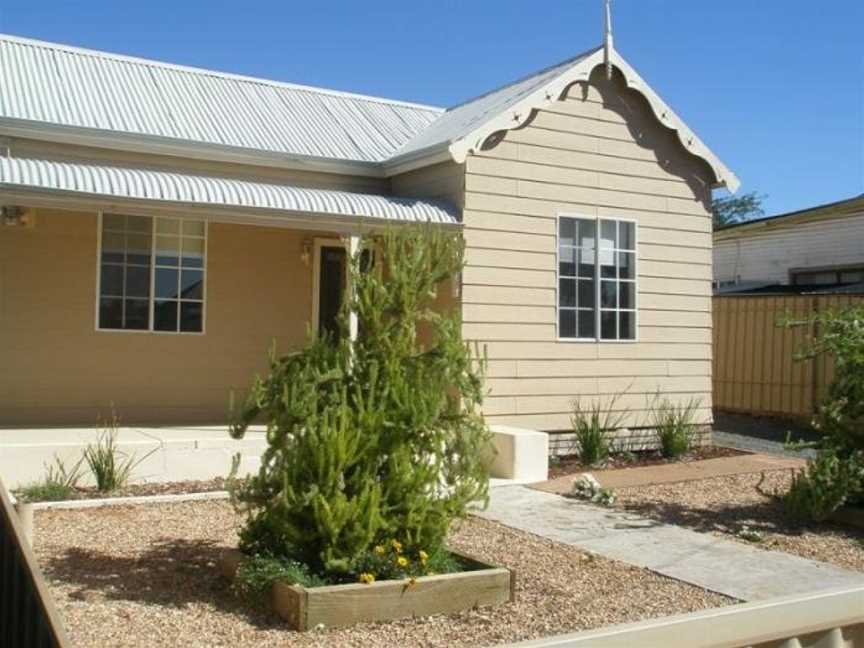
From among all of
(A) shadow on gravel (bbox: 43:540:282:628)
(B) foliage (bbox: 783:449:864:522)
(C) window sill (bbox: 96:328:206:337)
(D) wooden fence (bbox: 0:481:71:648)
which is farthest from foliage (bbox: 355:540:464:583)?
(C) window sill (bbox: 96:328:206:337)

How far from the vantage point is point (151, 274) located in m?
11.3

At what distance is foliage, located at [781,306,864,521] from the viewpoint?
25.6 feet

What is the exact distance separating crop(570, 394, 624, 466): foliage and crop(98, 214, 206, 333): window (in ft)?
15.6

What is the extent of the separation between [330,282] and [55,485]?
16.5 feet

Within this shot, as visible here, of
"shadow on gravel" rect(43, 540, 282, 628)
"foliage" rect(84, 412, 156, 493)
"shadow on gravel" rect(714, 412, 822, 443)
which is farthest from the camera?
"shadow on gravel" rect(714, 412, 822, 443)

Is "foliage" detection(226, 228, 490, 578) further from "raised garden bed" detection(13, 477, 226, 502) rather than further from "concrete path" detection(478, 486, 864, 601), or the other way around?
"raised garden bed" detection(13, 477, 226, 502)

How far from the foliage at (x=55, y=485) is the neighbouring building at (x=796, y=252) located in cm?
1367

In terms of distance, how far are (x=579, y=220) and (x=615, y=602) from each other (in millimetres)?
6868

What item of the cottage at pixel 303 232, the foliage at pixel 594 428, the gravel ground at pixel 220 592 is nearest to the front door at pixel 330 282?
the cottage at pixel 303 232

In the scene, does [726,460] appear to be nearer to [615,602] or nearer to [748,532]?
[748,532]

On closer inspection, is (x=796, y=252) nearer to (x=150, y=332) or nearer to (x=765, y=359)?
(x=765, y=359)

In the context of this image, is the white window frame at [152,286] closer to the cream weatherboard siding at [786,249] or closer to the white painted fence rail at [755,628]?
the white painted fence rail at [755,628]

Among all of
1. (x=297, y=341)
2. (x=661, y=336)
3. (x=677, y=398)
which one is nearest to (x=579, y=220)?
(x=661, y=336)

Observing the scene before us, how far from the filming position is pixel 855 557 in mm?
7066
